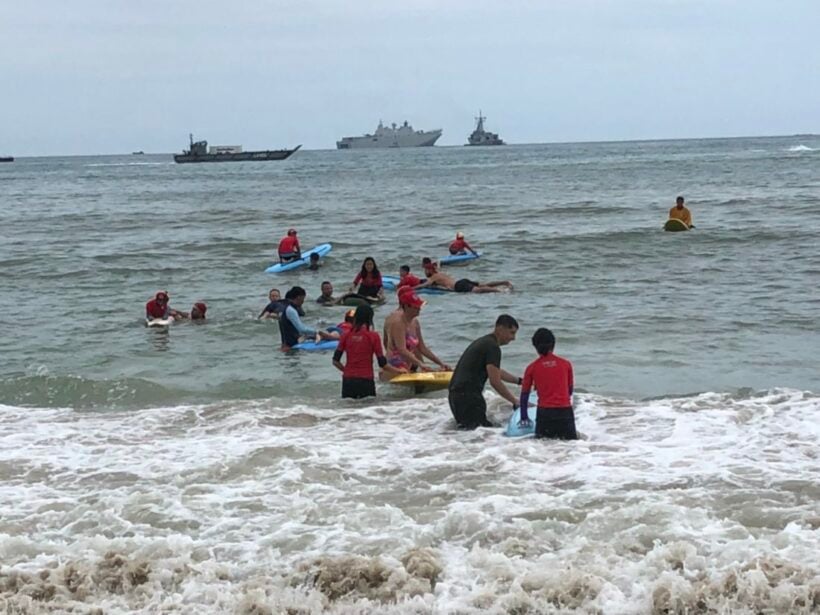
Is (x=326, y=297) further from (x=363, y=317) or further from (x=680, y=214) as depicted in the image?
(x=680, y=214)

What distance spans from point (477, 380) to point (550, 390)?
96 cm

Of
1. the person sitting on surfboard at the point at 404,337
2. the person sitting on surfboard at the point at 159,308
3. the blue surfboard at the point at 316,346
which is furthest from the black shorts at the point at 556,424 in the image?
the person sitting on surfboard at the point at 159,308

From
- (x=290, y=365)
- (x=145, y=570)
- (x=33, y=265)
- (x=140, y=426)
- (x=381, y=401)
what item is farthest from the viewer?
(x=33, y=265)

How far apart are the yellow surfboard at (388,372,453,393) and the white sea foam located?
97cm

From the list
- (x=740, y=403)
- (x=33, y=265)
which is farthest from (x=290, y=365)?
(x=33, y=265)

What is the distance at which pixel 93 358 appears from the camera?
15.8m

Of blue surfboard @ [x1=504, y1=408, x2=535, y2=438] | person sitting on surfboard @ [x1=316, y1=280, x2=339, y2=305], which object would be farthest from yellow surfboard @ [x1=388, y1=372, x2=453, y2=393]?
person sitting on surfboard @ [x1=316, y1=280, x2=339, y2=305]

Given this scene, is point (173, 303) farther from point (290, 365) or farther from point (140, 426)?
point (140, 426)

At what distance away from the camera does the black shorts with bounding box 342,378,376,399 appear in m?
12.0

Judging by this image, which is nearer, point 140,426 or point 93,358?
point 140,426

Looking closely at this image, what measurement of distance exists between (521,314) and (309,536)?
446 inches

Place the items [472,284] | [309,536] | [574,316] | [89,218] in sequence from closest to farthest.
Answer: [309,536] < [574,316] < [472,284] < [89,218]

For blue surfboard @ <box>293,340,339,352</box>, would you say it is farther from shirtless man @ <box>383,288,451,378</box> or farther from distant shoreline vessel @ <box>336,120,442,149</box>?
distant shoreline vessel @ <box>336,120,442,149</box>

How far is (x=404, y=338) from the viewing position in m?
12.5
